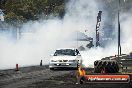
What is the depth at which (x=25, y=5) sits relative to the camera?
90812mm

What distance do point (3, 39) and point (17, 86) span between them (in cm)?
3761

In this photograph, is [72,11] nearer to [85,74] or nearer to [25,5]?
[25,5]

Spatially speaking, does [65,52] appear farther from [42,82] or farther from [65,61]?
[42,82]

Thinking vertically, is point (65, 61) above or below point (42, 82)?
above

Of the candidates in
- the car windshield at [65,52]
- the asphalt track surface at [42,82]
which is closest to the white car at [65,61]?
the car windshield at [65,52]

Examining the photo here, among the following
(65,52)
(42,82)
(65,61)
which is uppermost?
(65,52)

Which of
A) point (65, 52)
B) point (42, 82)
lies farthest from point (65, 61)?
point (42, 82)

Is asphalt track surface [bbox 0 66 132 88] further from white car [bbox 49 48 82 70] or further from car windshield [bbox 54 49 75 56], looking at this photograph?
car windshield [bbox 54 49 75 56]

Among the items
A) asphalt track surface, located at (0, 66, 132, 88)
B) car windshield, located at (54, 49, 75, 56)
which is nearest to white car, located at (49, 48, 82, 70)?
car windshield, located at (54, 49, 75, 56)

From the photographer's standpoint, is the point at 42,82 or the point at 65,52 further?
the point at 65,52

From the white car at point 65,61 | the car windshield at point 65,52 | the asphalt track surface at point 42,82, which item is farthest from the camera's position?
the car windshield at point 65,52

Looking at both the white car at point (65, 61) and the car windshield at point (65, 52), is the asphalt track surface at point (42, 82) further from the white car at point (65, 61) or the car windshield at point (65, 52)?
the car windshield at point (65, 52)

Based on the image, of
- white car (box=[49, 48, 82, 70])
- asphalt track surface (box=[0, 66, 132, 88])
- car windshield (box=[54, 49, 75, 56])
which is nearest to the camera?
asphalt track surface (box=[0, 66, 132, 88])

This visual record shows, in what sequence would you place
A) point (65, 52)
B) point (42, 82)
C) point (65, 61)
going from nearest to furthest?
point (42, 82), point (65, 61), point (65, 52)
